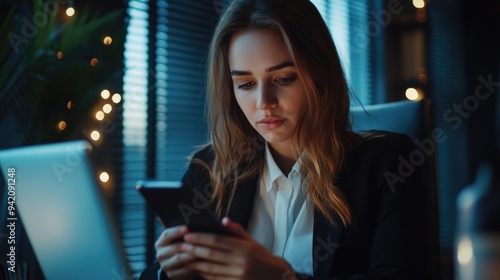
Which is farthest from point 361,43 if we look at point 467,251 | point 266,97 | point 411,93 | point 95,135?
point 467,251

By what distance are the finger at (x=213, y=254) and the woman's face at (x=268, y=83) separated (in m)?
0.54

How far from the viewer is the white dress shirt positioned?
1346mm

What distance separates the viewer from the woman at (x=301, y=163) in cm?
127

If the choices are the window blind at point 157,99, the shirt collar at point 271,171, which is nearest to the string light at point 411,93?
the window blind at point 157,99

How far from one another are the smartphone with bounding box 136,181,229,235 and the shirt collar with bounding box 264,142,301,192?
1.88ft

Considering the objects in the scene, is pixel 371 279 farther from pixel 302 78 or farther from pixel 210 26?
pixel 210 26

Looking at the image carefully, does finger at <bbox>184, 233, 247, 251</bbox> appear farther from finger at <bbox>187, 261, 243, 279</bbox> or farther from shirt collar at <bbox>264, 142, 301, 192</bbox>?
shirt collar at <bbox>264, 142, 301, 192</bbox>

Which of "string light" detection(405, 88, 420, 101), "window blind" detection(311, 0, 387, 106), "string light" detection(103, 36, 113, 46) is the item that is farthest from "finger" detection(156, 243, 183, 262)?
"string light" detection(405, 88, 420, 101)

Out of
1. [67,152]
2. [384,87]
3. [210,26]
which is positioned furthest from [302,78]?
[384,87]

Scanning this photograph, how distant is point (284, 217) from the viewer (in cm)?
141

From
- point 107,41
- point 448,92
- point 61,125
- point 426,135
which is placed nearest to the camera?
point 426,135

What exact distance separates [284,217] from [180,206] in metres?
0.59

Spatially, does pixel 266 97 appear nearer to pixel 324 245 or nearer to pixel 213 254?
pixel 324 245

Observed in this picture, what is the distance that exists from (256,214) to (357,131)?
36cm
